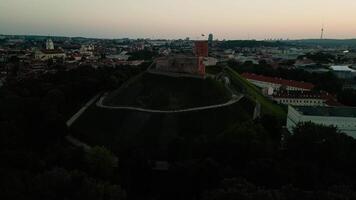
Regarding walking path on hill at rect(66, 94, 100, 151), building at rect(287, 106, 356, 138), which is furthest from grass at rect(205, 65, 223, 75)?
building at rect(287, 106, 356, 138)

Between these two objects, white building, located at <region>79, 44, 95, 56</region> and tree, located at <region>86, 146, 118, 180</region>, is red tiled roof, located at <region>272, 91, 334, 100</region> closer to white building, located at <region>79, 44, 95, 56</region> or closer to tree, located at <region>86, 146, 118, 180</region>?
tree, located at <region>86, 146, 118, 180</region>

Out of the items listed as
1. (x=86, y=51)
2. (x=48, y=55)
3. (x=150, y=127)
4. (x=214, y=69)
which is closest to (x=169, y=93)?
(x=150, y=127)

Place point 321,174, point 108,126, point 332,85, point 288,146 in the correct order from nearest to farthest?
point 321,174, point 288,146, point 108,126, point 332,85

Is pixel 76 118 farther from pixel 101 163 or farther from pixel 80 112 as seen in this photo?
pixel 101 163

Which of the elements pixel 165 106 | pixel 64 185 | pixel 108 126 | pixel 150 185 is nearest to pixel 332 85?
pixel 165 106

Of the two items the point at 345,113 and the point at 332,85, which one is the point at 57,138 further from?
the point at 332,85

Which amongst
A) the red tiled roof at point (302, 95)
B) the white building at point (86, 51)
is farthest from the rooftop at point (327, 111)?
the white building at point (86, 51)
